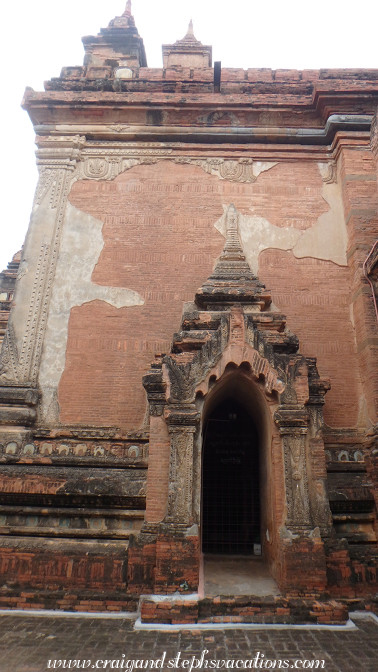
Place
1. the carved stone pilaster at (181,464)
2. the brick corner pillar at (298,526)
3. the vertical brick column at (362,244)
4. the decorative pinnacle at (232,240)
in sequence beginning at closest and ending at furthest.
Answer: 1. the brick corner pillar at (298,526)
2. the carved stone pilaster at (181,464)
3. the vertical brick column at (362,244)
4. the decorative pinnacle at (232,240)

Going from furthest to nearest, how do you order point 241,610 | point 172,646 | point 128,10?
1. point 128,10
2. point 241,610
3. point 172,646

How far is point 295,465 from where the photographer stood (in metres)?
6.78

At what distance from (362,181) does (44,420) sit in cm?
898

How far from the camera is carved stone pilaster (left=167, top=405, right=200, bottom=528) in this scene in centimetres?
649

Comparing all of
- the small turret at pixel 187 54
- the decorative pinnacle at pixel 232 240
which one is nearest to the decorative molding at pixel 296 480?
the decorative pinnacle at pixel 232 240

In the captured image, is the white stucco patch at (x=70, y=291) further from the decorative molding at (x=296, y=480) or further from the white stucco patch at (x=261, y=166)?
the decorative molding at (x=296, y=480)

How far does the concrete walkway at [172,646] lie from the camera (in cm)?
486

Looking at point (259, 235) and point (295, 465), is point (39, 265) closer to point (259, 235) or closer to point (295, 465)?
point (259, 235)

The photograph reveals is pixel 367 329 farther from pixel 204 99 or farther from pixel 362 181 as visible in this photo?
pixel 204 99

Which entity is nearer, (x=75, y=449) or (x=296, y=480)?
(x=296, y=480)

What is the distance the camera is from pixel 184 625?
19.1 ft

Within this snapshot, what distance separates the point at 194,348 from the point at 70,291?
4.01 metres

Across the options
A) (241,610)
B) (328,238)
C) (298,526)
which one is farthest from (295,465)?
(328,238)

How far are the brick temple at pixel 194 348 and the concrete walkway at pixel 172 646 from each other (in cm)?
41
